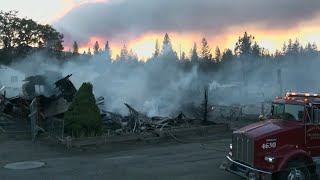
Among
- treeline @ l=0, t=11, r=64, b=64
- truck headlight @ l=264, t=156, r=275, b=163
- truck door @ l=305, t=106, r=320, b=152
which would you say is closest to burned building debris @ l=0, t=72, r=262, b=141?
truck door @ l=305, t=106, r=320, b=152

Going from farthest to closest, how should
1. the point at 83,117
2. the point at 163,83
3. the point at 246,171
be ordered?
the point at 163,83 → the point at 83,117 → the point at 246,171

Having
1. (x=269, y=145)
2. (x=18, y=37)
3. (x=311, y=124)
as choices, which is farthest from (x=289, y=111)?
(x=18, y=37)

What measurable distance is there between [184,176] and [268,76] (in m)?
39.4

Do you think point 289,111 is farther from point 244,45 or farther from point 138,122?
point 244,45

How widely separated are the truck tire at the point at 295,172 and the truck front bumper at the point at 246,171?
371mm

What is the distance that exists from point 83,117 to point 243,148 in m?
11.0

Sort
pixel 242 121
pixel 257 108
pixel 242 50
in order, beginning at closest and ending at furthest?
pixel 242 121, pixel 257 108, pixel 242 50

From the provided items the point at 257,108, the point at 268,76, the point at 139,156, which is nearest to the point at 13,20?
the point at 268,76

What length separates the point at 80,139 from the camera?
19.8m

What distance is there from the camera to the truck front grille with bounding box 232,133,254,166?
11180mm

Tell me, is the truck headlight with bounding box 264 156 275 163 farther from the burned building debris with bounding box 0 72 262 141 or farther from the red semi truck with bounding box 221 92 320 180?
the burned building debris with bounding box 0 72 262 141

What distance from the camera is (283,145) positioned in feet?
36.9

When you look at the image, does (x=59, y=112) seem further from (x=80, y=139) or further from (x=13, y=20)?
(x=13, y=20)

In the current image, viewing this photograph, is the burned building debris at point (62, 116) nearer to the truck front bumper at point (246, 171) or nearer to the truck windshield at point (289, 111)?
the truck front bumper at point (246, 171)
